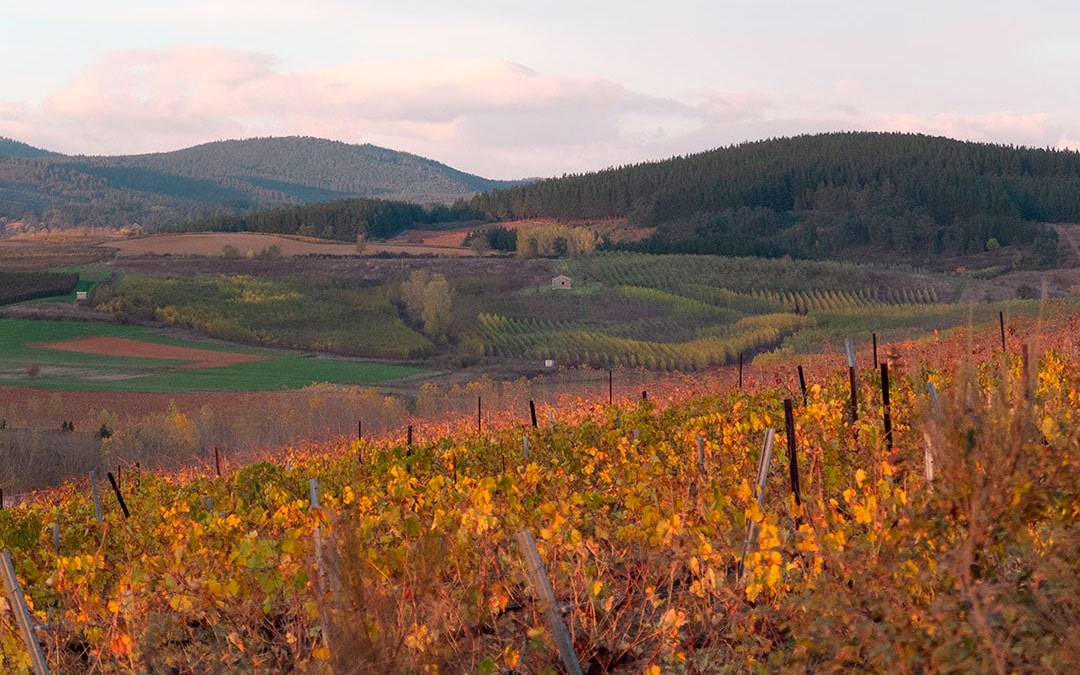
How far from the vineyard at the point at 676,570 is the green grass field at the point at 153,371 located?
4138 centimetres

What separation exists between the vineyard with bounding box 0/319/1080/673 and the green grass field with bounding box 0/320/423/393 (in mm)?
41376

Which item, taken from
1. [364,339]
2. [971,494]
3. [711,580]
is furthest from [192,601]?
[364,339]

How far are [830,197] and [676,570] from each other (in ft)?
401

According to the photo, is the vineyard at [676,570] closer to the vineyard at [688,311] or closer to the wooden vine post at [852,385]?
the wooden vine post at [852,385]

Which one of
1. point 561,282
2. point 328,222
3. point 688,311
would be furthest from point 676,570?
point 328,222

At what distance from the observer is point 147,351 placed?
5800 centimetres

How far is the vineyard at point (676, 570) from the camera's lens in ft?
12.6

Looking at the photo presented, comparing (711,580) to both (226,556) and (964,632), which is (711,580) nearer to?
(964,632)

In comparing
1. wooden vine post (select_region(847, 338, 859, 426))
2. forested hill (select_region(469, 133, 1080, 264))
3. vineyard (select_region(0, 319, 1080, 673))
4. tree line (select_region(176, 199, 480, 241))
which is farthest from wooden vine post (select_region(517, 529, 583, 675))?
tree line (select_region(176, 199, 480, 241))

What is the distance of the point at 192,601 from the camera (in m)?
5.93

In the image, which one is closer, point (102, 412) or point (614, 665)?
point (614, 665)

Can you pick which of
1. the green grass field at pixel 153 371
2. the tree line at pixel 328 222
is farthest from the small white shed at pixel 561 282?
the tree line at pixel 328 222

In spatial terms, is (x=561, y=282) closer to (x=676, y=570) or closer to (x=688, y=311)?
(x=688, y=311)

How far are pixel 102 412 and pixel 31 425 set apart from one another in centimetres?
241
